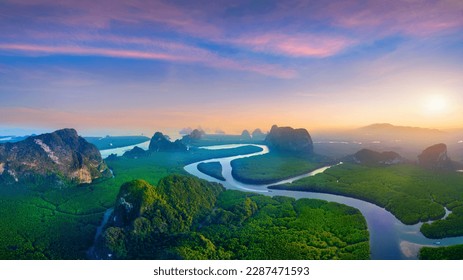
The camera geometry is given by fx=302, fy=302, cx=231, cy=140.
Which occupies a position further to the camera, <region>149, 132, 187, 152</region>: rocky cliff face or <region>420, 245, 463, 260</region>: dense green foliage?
<region>149, 132, 187, 152</region>: rocky cliff face

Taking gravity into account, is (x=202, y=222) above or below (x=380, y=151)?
below

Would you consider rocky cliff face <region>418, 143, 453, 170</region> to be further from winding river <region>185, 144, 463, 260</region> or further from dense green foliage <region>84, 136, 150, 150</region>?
dense green foliage <region>84, 136, 150, 150</region>

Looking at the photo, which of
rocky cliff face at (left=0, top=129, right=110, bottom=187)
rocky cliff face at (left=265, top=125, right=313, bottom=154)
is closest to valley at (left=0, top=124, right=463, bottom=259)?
rocky cliff face at (left=0, top=129, right=110, bottom=187)

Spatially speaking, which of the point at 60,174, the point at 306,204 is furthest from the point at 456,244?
the point at 60,174

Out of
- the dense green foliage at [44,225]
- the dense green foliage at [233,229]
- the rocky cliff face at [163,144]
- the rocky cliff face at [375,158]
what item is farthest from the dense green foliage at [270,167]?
the dense green foliage at [44,225]

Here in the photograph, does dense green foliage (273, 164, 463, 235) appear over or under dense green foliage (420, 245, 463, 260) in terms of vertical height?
over

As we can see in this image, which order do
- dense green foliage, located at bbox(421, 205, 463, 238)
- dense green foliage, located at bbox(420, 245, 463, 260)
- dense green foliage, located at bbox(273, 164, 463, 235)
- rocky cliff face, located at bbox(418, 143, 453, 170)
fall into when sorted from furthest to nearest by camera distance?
rocky cliff face, located at bbox(418, 143, 453, 170) → dense green foliage, located at bbox(273, 164, 463, 235) → dense green foliage, located at bbox(421, 205, 463, 238) → dense green foliage, located at bbox(420, 245, 463, 260)

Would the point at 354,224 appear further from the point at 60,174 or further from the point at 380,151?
the point at 60,174

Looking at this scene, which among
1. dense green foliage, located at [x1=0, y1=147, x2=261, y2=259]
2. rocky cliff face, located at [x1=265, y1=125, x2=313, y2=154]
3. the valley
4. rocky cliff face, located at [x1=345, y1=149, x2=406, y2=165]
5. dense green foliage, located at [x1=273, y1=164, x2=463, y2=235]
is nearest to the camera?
the valley
